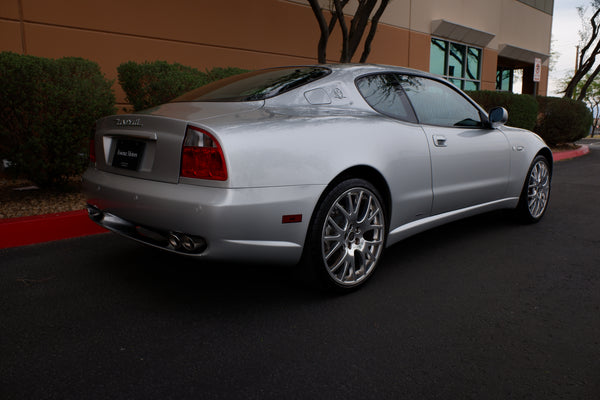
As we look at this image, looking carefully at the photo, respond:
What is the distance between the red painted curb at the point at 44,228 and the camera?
3852 mm

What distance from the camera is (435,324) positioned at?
2.53 metres

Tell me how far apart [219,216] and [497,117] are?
291 cm

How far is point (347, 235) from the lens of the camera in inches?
113

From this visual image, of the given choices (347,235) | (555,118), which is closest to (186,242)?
(347,235)

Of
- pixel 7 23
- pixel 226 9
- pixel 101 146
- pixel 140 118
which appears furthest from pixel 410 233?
pixel 226 9

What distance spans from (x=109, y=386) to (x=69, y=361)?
330 mm

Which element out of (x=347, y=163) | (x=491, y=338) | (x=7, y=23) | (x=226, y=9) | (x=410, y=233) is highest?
(x=226, y=9)

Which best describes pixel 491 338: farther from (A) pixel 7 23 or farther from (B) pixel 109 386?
(A) pixel 7 23

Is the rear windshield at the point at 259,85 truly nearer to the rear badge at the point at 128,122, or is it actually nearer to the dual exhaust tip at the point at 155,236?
the rear badge at the point at 128,122

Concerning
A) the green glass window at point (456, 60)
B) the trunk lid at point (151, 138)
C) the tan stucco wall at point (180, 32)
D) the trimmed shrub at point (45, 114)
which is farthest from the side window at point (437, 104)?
the green glass window at point (456, 60)

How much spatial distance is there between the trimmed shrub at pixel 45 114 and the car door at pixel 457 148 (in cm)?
323

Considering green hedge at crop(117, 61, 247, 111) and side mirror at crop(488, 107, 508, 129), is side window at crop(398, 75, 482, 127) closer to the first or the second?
side mirror at crop(488, 107, 508, 129)

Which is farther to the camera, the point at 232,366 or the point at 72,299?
the point at 72,299

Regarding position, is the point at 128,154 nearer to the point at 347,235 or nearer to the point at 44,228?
the point at 347,235
